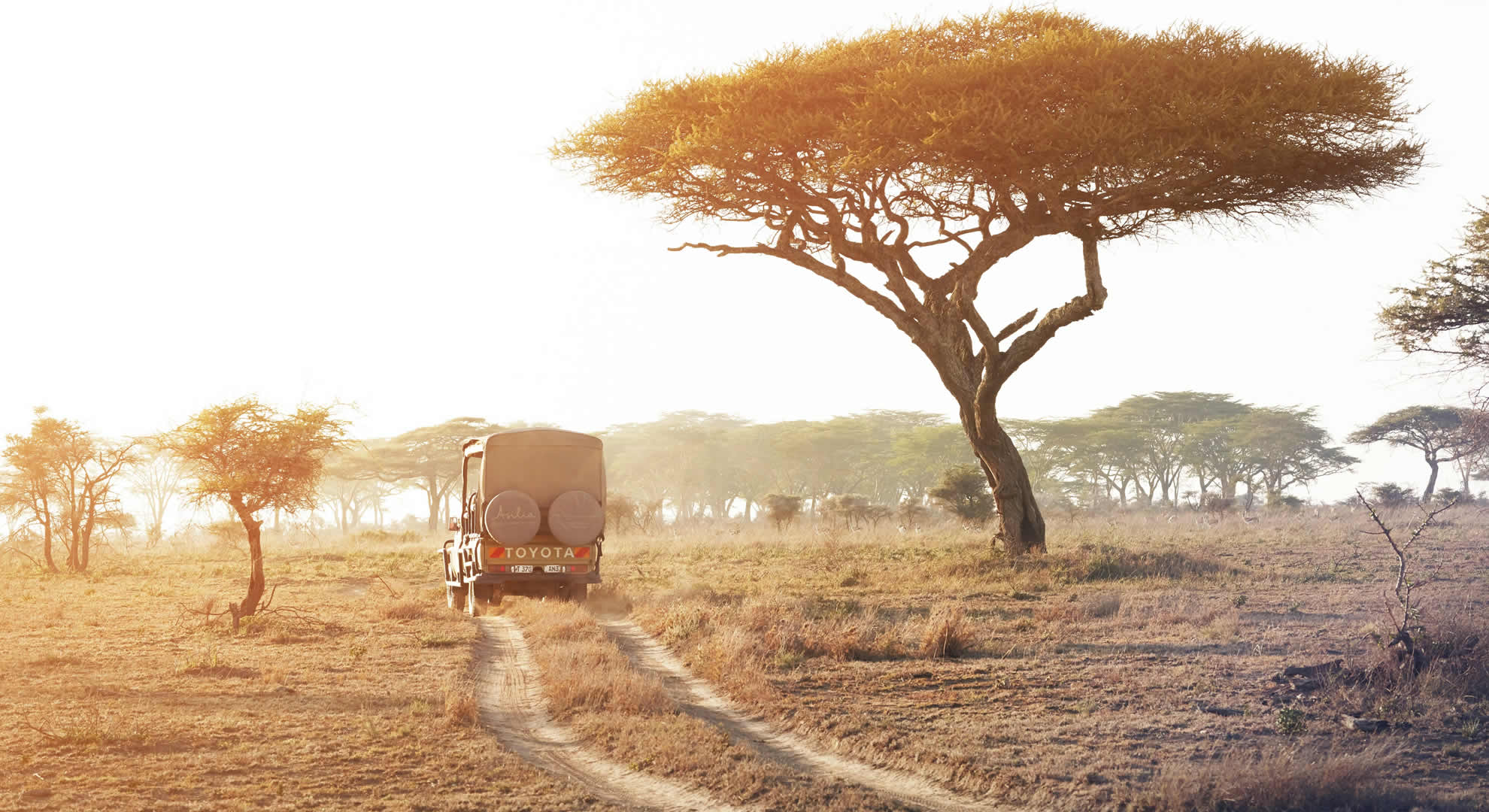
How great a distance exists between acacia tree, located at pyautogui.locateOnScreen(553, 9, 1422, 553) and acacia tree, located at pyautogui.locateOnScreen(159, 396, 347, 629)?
324 inches

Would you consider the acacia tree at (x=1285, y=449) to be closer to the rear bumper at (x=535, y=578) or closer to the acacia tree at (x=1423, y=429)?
the acacia tree at (x=1423, y=429)

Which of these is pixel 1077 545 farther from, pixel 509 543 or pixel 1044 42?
pixel 509 543

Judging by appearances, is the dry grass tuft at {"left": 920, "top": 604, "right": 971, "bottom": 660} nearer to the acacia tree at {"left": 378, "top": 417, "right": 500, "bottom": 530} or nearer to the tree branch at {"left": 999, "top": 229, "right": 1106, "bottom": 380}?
the tree branch at {"left": 999, "top": 229, "right": 1106, "bottom": 380}

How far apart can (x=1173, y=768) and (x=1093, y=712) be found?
212cm

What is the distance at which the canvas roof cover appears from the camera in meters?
18.8

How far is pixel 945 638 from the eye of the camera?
42.2ft

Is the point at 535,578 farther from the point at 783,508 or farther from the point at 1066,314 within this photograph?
the point at 783,508

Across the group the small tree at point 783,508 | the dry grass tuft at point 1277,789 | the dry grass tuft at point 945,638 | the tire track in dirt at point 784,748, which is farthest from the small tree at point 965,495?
the dry grass tuft at point 1277,789

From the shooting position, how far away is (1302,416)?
54.2 m

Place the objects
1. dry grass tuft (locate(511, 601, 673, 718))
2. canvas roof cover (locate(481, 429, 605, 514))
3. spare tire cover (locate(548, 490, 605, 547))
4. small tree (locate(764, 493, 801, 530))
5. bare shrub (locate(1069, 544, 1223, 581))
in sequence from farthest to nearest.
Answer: small tree (locate(764, 493, 801, 530)) → bare shrub (locate(1069, 544, 1223, 581)) → canvas roof cover (locate(481, 429, 605, 514)) → spare tire cover (locate(548, 490, 605, 547)) → dry grass tuft (locate(511, 601, 673, 718))

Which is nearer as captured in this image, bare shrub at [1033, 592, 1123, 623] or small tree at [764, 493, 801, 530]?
bare shrub at [1033, 592, 1123, 623]

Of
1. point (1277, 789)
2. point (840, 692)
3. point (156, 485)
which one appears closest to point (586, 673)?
point (840, 692)

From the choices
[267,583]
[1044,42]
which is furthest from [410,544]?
[1044,42]

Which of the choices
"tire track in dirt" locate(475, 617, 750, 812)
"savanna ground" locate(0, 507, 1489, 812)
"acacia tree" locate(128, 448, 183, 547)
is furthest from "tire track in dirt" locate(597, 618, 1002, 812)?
"acacia tree" locate(128, 448, 183, 547)
